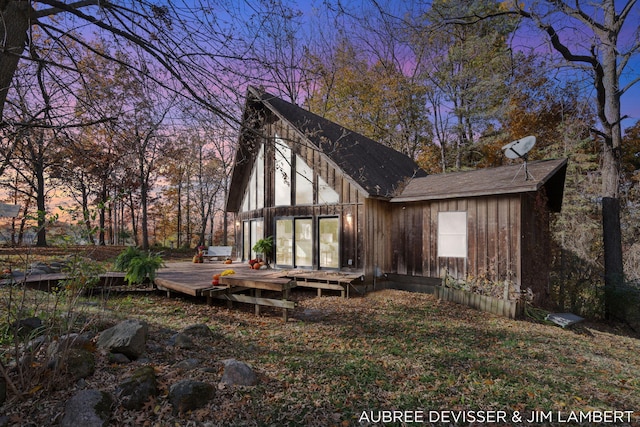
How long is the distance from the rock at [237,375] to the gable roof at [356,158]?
5658mm

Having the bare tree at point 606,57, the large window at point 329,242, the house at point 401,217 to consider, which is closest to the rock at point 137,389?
the house at point 401,217

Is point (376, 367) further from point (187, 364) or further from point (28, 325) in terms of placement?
point (28, 325)

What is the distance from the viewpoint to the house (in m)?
8.45

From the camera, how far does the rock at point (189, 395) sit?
3008 mm

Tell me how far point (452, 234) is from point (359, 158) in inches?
170

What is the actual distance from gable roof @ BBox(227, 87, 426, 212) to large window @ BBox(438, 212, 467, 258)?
74.5 inches

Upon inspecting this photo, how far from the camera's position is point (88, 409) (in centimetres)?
276

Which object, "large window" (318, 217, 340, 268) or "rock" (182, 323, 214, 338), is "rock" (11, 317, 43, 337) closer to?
"rock" (182, 323, 214, 338)

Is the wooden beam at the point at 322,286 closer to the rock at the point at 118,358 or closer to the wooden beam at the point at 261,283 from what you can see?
the wooden beam at the point at 261,283

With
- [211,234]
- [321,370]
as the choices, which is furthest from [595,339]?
[211,234]

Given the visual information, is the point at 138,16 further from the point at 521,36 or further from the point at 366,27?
the point at 521,36

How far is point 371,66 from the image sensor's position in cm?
1972

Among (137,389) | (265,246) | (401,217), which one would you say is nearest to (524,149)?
(401,217)

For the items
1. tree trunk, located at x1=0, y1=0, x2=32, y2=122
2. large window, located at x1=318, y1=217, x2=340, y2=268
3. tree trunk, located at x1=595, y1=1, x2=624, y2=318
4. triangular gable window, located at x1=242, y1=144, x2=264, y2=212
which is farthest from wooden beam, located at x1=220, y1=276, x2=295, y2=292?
tree trunk, located at x1=595, y1=1, x2=624, y2=318
